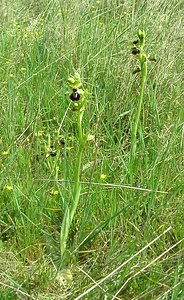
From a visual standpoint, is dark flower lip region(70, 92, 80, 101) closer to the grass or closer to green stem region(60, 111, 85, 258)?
green stem region(60, 111, 85, 258)

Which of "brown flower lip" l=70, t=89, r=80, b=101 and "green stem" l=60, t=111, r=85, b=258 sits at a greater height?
"brown flower lip" l=70, t=89, r=80, b=101

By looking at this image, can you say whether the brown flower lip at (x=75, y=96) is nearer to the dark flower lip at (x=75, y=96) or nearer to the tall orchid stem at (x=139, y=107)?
the dark flower lip at (x=75, y=96)

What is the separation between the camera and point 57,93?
271 cm

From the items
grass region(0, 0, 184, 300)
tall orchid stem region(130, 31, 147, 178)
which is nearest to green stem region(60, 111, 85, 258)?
grass region(0, 0, 184, 300)

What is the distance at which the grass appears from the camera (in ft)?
5.24

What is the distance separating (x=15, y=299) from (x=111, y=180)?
2.39 feet

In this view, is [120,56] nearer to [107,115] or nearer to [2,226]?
[107,115]

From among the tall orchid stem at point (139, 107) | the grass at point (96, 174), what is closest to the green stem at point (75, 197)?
the grass at point (96, 174)

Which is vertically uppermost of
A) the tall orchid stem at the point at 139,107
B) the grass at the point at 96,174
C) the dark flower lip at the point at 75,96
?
the dark flower lip at the point at 75,96

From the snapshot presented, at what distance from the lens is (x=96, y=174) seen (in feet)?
6.72

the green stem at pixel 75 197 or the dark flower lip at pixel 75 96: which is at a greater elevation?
the dark flower lip at pixel 75 96

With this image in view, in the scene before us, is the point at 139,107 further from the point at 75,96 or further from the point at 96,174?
the point at 75,96

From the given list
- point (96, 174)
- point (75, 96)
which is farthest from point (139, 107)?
point (75, 96)

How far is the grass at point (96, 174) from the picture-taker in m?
1.60
